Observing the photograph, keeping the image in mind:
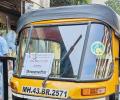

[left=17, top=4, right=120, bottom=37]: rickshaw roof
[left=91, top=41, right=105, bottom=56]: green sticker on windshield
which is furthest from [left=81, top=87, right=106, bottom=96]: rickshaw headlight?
[left=17, top=4, right=120, bottom=37]: rickshaw roof

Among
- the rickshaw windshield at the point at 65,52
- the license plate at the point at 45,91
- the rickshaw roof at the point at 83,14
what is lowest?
the license plate at the point at 45,91

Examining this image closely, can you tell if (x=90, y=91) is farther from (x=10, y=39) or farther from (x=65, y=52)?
(x=10, y=39)

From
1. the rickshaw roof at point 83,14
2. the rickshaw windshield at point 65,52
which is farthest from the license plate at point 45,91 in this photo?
the rickshaw roof at point 83,14

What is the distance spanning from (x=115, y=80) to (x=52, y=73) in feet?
3.32

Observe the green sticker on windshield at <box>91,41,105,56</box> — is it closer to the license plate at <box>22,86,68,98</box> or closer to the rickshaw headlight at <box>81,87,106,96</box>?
the rickshaw headlight at <box>81,87,106,96</box>

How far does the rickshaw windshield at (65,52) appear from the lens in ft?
21.7

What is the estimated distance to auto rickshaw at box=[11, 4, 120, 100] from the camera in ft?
21.4

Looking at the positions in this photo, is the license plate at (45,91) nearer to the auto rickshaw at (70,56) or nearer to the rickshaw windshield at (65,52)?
the auto rickshaw at (70,56)

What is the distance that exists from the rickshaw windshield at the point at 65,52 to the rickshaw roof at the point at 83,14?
156 mm

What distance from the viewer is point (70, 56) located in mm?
6734

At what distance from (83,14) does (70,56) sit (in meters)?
0.73

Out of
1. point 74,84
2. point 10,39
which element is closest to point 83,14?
point 74,84

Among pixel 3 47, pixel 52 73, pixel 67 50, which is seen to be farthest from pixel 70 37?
pixel 3 47

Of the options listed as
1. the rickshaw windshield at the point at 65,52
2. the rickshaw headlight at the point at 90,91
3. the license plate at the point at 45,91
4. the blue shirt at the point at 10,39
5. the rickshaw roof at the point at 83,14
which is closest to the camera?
the rickshaw headlight at the point at 90,91
